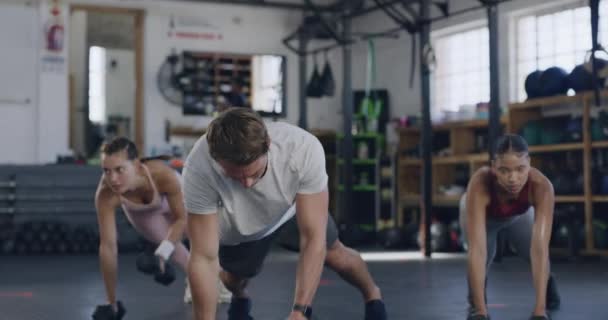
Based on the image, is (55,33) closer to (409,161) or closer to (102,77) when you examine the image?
(102,77)

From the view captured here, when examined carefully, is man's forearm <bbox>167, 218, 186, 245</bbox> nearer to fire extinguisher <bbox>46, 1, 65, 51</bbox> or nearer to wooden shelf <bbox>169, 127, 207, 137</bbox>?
wooden shelf <bbox>169, 127, 207, 137</bbox>

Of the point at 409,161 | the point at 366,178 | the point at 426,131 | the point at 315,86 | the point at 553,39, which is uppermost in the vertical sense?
the point at 553,39

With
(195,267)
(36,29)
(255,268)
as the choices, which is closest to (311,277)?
(195,267)

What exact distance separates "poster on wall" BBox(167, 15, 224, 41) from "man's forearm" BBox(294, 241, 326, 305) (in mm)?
9056

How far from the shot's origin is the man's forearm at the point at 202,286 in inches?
102

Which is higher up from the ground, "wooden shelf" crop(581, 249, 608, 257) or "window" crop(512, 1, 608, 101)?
"window" crop(512, 1, 608, 101)

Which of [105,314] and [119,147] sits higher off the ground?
[119,147]

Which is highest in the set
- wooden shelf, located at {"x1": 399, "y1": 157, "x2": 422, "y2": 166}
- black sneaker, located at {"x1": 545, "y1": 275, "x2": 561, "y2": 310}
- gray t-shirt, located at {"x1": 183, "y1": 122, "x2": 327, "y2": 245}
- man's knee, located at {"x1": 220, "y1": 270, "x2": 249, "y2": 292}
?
wooden shelf, located at {"x1": 399, "y1": 157, "x2": 422, "y2": 166}

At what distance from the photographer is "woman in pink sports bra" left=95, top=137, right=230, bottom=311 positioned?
153 inches

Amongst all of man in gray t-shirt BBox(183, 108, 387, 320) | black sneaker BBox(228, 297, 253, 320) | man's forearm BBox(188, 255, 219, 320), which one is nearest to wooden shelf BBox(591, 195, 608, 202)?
black sneaker BBox(228, 297, 253, 320)

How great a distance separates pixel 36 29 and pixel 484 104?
5504 mm

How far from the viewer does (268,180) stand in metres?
2.59

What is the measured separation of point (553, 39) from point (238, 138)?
738 centimetres

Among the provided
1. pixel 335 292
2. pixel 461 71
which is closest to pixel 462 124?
pixel 461 71
